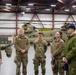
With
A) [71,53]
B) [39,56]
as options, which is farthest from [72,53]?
[39,56]

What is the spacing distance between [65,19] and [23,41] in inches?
971

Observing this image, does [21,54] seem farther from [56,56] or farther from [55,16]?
[55,16]

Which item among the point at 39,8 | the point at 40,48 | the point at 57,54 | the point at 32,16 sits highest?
the point at 39,8

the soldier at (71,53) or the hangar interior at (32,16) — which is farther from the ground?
the hangar interior at (32,16)

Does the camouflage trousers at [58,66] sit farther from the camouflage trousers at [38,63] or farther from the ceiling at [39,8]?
the ceiling at [39,8]

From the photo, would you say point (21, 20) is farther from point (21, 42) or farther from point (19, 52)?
point (19, 52)

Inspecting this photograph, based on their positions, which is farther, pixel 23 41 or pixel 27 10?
pixel 27 10

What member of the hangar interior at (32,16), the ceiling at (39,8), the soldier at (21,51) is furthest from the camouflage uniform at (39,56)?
the hangar interior at (32,16)

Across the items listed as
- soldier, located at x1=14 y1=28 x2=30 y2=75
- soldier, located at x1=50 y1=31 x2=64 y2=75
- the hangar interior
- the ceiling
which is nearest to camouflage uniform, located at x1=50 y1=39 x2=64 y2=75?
soldier, located at x1=50 y1=31 x2=64 y2=75

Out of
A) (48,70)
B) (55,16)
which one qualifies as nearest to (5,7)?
(55,16)

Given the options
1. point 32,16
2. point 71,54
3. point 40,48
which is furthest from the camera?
point 32,16

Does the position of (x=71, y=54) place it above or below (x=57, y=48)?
above

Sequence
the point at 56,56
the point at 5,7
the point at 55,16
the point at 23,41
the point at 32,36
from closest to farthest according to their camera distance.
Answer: the point at 56,56, the point at 23,41, the point at 32,36, the point at 5,7, the point at 55,16

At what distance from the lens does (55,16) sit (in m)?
31.2
